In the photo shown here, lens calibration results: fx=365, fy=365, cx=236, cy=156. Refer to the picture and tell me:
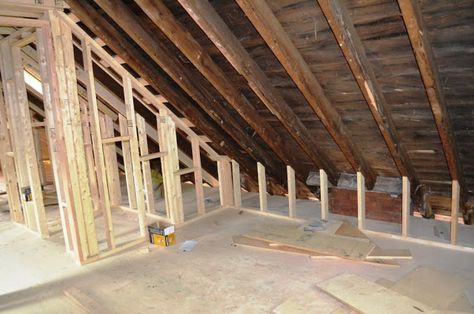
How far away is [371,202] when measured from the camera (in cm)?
450

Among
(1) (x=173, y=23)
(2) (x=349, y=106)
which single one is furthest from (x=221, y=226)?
(1) (x=173, y=23)

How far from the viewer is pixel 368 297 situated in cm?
271

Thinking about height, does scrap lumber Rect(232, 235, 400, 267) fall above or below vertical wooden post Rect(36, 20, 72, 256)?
below

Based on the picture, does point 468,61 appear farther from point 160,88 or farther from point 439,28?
point 160,88

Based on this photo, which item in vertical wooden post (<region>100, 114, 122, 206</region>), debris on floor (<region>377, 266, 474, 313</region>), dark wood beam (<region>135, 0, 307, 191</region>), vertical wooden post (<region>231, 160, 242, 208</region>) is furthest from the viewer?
vertical wooden post (<region>100, 114, 122, 206</region>)

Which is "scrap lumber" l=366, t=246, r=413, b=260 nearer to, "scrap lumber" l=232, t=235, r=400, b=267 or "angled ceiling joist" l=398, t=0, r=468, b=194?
"scrap lumber" l=232, t=235, r=400, b=267

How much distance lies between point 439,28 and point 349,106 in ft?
3.53

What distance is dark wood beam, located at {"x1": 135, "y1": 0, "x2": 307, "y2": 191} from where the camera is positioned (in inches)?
118

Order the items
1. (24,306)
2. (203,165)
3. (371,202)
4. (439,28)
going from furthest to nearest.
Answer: (203,165), (371,202), (24,306), (439,28)

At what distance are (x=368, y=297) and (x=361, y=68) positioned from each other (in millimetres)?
1699

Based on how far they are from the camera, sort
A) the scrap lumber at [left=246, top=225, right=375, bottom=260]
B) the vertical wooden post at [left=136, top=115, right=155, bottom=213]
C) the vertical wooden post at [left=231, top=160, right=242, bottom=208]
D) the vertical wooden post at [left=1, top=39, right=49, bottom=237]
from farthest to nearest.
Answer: the vertical wooden post at [left=231, top=160, right=242, bottom=208] < the vertical wooden post at [left=136, top=115, right=155, bottom=213] < the vertical wooden post at [left=1, top=39, right=49, bottom=237] < the scrap lumber at [left=246, top=225, right=375, bottom=260]

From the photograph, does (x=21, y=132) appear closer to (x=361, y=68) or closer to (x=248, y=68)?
(x=248, y=68)

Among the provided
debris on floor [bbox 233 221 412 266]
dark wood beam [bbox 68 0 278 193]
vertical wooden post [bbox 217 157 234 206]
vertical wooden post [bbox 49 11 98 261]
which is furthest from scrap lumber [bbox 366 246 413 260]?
vertical wooden post [bbox 49 11 98 261]

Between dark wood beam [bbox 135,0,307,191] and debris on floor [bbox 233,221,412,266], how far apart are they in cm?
87
